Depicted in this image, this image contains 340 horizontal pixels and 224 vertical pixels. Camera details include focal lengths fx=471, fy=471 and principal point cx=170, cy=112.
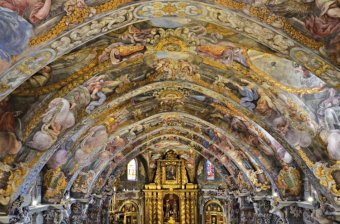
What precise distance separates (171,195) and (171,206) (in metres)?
0.95

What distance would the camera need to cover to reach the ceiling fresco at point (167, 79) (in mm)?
10117

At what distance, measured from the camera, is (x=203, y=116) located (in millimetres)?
21406

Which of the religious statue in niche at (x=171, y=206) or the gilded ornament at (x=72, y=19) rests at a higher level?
the gilded ornament at (x=72, y=19)

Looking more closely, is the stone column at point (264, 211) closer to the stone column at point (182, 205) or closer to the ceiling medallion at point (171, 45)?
the stone column at point (182, 205)

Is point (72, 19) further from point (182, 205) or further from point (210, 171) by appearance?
point (182, 205)

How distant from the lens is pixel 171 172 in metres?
40.9

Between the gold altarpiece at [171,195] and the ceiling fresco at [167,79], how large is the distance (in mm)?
16673

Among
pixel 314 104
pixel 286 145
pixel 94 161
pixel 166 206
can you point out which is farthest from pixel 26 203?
pixel 166 206

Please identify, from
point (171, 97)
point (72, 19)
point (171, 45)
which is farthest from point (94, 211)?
point (72, 19)

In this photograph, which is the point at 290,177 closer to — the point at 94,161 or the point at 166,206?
the point at 94,161

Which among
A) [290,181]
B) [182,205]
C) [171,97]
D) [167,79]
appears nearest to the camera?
[167,79]

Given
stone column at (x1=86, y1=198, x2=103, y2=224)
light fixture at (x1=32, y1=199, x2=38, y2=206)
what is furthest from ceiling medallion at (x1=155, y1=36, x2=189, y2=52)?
stone column at (x1=86, y1=198, x2=103, y2=224)

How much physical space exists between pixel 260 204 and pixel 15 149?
51.0 feet

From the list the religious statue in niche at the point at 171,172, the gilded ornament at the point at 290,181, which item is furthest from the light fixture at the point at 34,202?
the religious statue in niche at the point at 171,172
